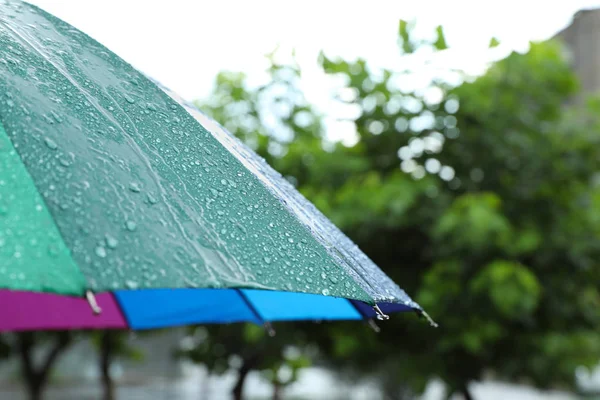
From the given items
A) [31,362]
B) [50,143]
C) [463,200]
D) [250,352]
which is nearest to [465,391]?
[463,200]

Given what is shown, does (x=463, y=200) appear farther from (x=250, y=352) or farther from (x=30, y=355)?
(x=30, y=355)

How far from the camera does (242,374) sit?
25.3ft

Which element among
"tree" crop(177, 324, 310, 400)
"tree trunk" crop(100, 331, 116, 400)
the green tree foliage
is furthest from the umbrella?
"tree trunk" crop(100, 331, 116, 400)

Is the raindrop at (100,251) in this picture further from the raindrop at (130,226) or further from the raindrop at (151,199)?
the raindrop at (151,199)

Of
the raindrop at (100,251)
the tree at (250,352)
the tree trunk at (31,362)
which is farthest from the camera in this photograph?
the tree trunk at (31,362)

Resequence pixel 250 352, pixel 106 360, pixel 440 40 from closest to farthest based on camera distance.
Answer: pixel 440 40
pixel 250 352
pixel 106 360

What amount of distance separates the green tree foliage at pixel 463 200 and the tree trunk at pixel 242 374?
377 millimetres

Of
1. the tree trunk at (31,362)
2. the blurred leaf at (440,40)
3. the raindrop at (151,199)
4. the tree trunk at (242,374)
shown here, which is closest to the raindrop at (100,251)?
the raindrop at (151,199)

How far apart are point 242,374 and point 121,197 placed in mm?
6579

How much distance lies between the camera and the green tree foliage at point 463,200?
6.68 m

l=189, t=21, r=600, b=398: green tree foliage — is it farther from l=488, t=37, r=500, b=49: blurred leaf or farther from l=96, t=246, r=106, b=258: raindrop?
l=96, t=246, r=106, b=258: raindrop

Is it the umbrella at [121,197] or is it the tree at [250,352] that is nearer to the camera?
the umbrella at [121,197]

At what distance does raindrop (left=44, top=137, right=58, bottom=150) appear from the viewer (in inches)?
58.2

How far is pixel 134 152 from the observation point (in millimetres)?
1626
